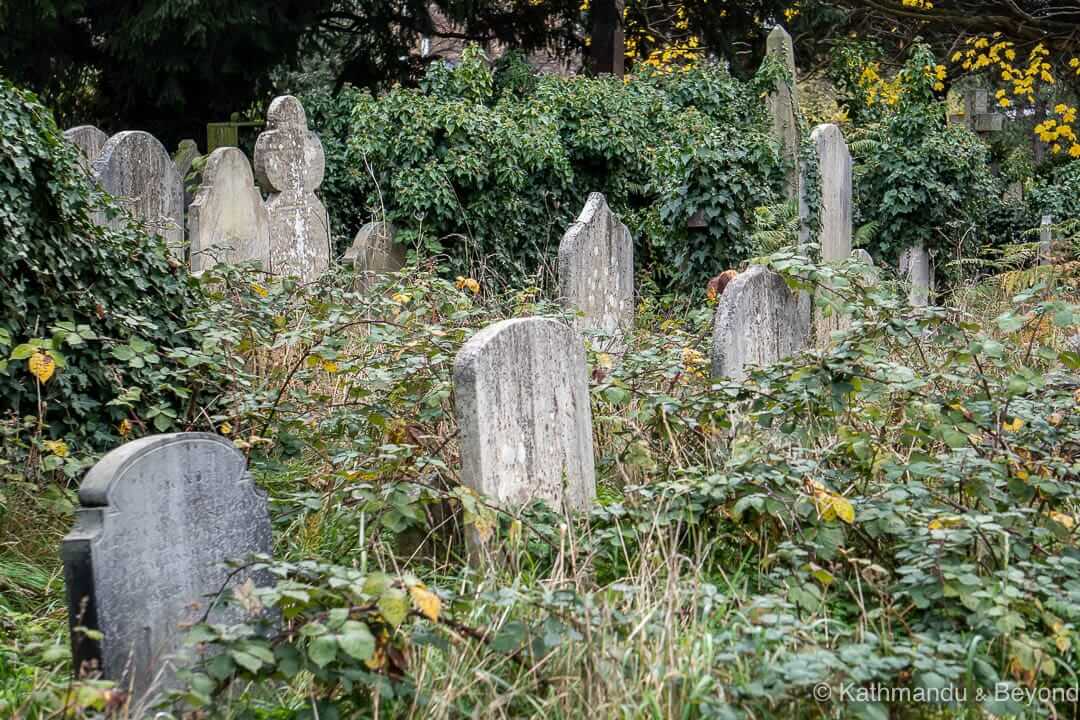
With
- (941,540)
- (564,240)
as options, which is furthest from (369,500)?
(564,240)

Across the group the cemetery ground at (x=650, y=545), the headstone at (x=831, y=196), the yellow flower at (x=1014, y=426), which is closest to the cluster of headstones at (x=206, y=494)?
the cemetery ground at (x=650, y=545)

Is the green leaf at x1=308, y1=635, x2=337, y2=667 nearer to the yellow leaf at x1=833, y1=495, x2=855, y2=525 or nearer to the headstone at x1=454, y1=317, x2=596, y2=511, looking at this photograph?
the headstone at x1=454, y1=317, x2=596, y2=511

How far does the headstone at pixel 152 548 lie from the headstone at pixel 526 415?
843 millimetres

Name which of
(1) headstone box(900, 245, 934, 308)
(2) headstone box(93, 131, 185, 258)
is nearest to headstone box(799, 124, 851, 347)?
(1) headstone box(900, 245, 934, 308)

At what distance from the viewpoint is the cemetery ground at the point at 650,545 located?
3020mm

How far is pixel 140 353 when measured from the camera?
16.1 feet

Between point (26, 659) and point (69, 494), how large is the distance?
1145 millimetres

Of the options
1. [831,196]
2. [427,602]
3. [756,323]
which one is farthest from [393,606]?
[831,196]

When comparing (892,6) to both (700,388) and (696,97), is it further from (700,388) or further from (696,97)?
(700,388)

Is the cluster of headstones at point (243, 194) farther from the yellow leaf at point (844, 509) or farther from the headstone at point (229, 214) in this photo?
the yellow leaf at point (844, 509)

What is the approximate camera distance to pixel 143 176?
334 inches

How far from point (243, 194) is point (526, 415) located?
17.1 feet

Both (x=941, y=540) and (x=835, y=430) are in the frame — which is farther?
(x=835, y=430)

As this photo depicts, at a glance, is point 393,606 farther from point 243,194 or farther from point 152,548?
point 243,194
